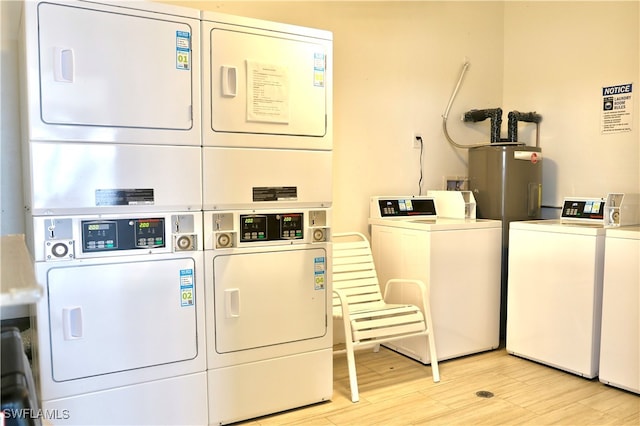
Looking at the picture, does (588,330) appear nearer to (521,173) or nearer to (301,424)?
(521,173)

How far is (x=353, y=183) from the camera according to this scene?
11.6ft

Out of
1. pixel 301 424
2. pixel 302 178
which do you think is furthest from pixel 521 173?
pixel 301 424

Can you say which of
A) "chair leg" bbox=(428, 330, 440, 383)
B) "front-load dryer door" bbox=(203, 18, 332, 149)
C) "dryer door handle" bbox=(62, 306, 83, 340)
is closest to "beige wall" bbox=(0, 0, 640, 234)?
"front-load dryer door" bbox=(203, 18, 332, 149)

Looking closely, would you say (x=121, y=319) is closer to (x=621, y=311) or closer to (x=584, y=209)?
(x=621, y=311)

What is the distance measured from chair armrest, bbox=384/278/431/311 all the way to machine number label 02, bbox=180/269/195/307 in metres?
1.41

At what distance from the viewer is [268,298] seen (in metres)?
2.46

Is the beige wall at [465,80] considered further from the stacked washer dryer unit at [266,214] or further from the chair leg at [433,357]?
the chair leg at [433,357]

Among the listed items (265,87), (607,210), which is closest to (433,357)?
(607,210)

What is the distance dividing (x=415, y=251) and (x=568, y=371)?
48.5 inches

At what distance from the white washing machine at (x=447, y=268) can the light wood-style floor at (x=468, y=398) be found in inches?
7.2

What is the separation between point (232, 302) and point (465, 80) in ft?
9.32

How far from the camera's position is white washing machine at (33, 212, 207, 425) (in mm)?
1994

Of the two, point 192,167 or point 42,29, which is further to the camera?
point 192,167

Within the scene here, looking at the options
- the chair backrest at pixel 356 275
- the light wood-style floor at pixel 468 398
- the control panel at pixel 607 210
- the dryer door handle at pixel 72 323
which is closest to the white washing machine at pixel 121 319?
the dryer door handle at pixel 72 323
